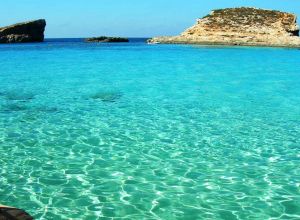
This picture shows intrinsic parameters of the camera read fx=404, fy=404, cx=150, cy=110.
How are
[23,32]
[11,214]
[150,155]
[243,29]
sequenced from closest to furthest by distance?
[11,214] < [150,155] < [243,29] < [23,32]

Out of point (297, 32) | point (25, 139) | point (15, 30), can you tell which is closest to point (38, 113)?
point (25, 139)

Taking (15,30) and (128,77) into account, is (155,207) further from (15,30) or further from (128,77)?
(15,30)

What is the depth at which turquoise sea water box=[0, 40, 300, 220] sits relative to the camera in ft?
27.5

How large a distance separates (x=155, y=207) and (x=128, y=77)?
23942 millimetres

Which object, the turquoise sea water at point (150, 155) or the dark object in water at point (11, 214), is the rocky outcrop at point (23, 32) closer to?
the turquoise sea water at point (150, 155)

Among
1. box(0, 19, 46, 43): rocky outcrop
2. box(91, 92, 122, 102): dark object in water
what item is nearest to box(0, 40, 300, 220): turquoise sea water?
box(91, 92, 122, 102): dark object in water

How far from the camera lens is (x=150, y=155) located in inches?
455

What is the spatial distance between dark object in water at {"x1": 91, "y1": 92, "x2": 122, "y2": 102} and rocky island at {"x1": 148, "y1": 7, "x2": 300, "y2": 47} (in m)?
69.7

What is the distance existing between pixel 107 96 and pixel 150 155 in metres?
11.0

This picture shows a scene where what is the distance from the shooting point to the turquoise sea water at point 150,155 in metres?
8.38

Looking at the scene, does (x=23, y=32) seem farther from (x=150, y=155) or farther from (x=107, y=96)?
(x=150, y=155)

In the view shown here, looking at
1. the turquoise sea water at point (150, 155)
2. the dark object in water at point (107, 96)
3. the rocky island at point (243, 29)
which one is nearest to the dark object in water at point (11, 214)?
the turquoise sea water at point (150, 155)

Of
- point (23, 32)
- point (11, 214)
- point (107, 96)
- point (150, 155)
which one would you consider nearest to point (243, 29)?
point (23, 32)

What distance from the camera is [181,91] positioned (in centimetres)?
2431
